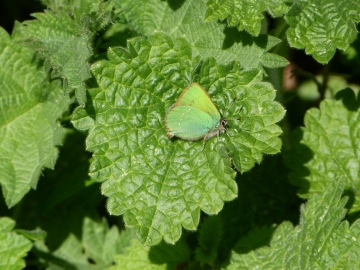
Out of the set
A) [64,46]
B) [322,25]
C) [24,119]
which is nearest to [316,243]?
[322,25]

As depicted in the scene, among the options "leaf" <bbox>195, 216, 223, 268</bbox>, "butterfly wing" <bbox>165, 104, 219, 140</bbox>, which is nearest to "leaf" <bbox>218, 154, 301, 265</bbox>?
"leaf" <bbox>195, 216, 223, 268</bbox>

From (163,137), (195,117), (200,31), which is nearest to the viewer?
(195,117)

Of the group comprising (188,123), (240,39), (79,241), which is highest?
(240,39)

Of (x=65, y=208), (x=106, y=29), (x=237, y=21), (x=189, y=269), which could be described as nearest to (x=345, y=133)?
(x=237, y=21)

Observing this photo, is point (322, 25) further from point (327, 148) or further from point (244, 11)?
point (327, 148)

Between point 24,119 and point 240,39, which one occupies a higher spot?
point 240,39

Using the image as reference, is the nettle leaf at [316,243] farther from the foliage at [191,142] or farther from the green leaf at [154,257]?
the green leaf at [154,257]

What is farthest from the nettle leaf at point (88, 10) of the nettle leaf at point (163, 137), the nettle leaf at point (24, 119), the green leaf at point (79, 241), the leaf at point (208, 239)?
the green leaf at point (79, 241)

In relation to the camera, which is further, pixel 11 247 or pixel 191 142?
pixel 11 247

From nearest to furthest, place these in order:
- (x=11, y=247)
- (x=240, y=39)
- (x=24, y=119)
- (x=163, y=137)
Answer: (x=163, y=137)
(x=240, y=39)
(x=11, y=247)
(x=24, y=119)
